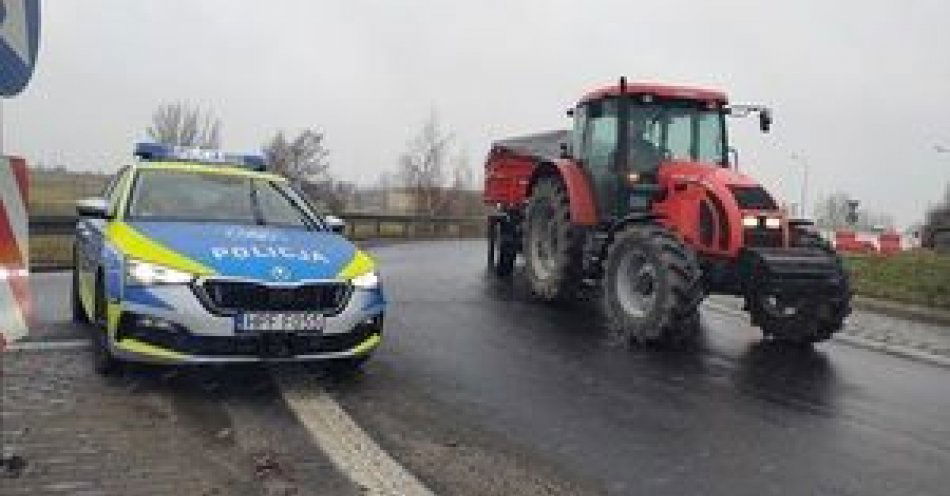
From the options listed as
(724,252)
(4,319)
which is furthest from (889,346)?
(4,319)

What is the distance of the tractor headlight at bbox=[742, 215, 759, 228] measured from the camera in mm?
11773

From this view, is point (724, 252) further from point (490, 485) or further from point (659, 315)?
point (490, 485)

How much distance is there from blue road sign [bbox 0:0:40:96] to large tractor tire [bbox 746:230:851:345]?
23.8 feet

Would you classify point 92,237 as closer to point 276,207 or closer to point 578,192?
point 276,207

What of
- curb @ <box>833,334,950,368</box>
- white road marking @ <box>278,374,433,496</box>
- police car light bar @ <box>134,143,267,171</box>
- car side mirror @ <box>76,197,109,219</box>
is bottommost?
curb @ <box>833,334,950,368</box>

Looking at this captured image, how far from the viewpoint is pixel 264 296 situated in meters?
8.27

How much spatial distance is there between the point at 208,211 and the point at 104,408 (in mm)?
2523

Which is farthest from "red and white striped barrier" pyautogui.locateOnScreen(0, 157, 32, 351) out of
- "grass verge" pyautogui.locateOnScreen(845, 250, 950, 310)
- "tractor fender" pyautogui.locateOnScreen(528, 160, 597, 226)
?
"grass verge" pyautogui.locateOnScreen(845, 250, 950, 310)

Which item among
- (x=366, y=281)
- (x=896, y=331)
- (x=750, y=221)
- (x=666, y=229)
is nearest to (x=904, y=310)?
(x=896, y=331)

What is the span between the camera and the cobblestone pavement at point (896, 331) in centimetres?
1325

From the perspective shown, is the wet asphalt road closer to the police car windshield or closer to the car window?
the car window

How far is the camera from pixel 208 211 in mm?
9820

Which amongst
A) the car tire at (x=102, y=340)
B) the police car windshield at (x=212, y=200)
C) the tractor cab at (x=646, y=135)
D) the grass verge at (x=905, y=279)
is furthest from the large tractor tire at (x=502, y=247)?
the car tire at (x=102, y=340)

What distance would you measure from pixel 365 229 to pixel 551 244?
964 inches
